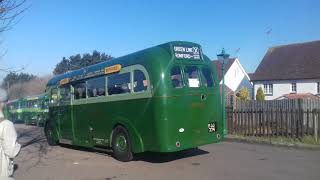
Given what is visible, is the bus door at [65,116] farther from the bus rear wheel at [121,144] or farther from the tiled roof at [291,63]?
the tiled roof at [291,63]

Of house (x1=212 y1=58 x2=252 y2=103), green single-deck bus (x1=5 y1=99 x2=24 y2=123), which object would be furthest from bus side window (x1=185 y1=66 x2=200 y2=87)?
house (x1=212 y1=58 x2=252 y2=103)

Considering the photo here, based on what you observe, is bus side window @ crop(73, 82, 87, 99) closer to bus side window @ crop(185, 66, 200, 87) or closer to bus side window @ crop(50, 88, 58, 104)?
bus side window @ crop(50, 88, 58, 104)

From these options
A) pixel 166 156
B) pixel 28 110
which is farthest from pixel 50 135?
pixel 28 110

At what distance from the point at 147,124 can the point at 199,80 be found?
6.59 feet

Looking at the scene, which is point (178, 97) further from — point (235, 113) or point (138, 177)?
point (235, 113)

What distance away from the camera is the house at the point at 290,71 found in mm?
52438

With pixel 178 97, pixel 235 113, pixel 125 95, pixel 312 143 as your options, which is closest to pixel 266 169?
pixel 178 97

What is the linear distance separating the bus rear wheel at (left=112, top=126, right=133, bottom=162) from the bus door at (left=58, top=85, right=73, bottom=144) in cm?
373

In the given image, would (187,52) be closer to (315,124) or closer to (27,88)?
(315,124)

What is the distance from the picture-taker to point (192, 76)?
1323 cm

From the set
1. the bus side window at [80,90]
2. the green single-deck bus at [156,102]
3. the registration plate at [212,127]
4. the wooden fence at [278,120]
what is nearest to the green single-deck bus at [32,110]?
the wooden fence at [278,120]

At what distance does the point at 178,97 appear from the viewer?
498 inches

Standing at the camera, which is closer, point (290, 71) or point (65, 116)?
point (65, 116)

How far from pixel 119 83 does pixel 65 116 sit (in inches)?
190
